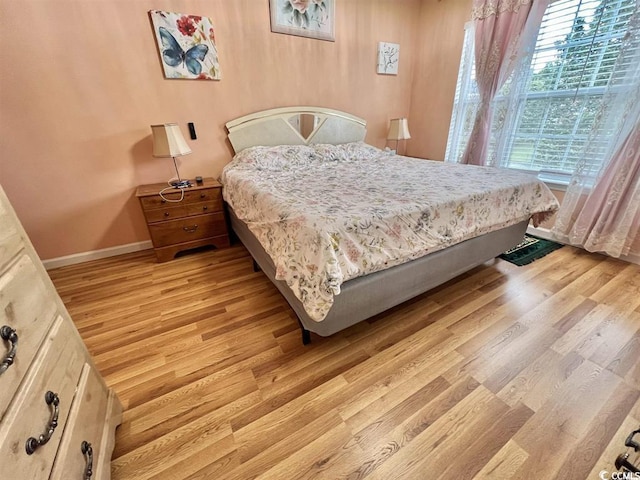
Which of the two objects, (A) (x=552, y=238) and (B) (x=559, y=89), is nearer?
(B) (x=559, y=89)

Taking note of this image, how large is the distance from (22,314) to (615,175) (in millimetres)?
3499

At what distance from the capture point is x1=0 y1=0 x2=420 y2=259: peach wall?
1951mm

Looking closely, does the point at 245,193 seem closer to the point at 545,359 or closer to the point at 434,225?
the point at 434,225

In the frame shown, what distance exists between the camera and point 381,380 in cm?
129

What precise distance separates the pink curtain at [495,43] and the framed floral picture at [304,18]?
1.56 metres

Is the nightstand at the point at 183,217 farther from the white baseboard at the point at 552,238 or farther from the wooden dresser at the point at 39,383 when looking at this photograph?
the white baseboard at the point at 552,238

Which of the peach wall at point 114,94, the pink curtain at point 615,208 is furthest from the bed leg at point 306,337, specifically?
the pink curtain at point 615,208

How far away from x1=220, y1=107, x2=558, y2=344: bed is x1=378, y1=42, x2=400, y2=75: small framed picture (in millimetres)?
1588

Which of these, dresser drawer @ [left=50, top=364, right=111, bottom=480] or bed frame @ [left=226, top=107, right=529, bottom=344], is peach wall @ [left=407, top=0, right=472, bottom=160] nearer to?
bed frame @ [left=226, top=107, right=529, bottom=344]

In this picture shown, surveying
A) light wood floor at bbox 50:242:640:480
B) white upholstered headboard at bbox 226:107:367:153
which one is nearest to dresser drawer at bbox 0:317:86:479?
light wood floor at bbox 50:242:640:480

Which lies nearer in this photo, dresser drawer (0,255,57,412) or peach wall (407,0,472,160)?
dresser drawer (0,255,57,412)

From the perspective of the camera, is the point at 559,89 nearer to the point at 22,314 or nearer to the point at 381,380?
the point at 381,380

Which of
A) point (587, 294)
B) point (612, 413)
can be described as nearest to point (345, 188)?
point (612, 413)

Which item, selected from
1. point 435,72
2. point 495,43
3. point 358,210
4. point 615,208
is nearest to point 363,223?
point 358,210
